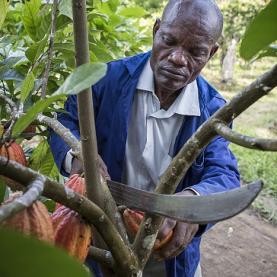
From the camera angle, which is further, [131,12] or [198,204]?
[131,12]

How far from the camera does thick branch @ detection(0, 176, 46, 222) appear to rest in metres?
0.37

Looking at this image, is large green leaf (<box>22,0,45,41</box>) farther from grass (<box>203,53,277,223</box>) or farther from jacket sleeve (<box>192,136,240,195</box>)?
grass (<box>203,53,277,223</box>)

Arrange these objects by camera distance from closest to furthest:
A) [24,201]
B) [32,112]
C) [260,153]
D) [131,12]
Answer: [24,201] < [32,112] < [131,12] < [260,153]

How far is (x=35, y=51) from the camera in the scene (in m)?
1.11

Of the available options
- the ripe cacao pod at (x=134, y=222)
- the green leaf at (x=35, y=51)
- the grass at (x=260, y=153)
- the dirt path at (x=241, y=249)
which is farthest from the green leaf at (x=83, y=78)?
the dirt path at (x=241, y=249)

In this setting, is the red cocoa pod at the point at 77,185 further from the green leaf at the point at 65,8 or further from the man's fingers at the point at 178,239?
the green leaf at the point at 65,8

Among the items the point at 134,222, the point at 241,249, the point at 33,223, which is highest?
the point at 33,223

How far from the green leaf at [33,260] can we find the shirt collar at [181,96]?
3.33ft

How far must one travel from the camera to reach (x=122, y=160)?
131 centimetres

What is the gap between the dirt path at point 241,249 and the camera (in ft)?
10.9

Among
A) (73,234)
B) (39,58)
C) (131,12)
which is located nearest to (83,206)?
(73,234)

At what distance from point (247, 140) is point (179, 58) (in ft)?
2.02

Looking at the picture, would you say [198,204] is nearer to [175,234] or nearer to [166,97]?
[175,234]

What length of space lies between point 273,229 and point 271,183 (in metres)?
0.98
